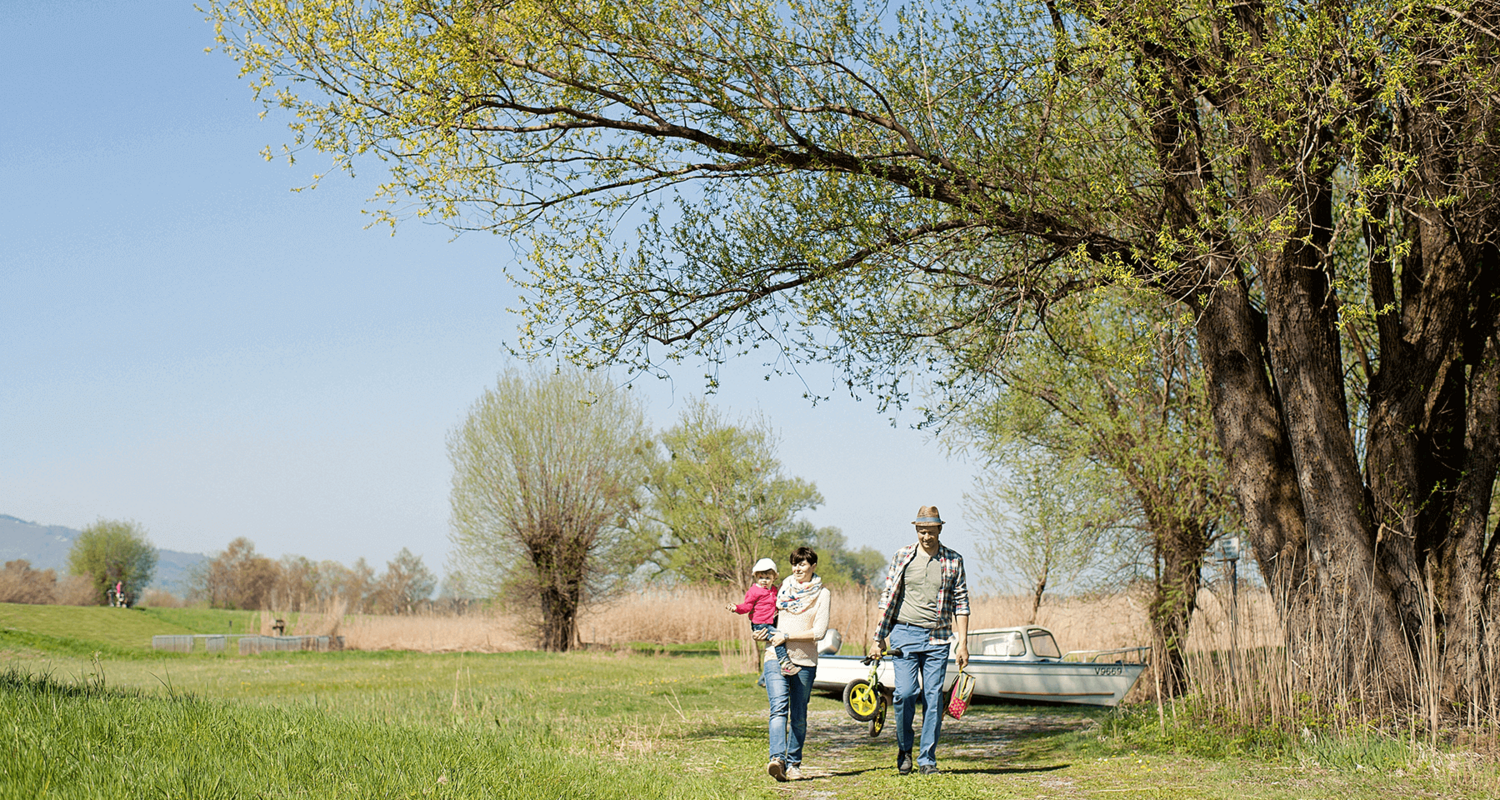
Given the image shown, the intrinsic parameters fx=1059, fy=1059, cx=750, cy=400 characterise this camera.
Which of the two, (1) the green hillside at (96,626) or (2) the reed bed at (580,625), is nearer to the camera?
(1) the green hillside at (96,626)

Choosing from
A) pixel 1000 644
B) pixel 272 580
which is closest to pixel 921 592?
pixel 1000 644

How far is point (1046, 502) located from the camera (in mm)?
17219

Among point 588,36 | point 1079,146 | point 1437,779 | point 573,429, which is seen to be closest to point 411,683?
point 588,36

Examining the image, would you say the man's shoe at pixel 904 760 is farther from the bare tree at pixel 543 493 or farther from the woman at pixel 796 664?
the bare tree at pixel 543 493

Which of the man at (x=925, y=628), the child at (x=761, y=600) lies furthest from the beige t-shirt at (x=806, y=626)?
the child at (x=761, y=600)

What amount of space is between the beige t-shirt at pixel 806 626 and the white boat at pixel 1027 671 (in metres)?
6.56

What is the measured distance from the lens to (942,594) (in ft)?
26.4

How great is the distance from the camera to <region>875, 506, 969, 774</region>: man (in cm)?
800

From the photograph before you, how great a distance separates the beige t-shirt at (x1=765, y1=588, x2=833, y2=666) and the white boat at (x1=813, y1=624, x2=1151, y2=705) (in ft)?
21.5

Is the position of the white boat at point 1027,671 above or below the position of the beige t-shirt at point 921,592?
below

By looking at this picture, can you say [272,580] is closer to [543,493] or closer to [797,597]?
[543,493]

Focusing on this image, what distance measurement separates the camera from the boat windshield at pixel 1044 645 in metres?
16.5

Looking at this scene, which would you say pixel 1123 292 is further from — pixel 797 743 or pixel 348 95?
pixel 348 95

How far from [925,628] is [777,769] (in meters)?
1.52
